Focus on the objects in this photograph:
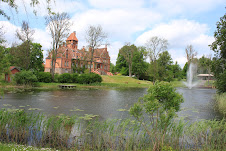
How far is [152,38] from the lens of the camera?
65000mm

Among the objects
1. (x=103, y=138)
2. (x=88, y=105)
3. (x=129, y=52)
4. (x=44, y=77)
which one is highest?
(x=129, y=52)

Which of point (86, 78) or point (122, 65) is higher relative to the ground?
point (122, 65)

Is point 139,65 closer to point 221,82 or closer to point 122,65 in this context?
point 122,65

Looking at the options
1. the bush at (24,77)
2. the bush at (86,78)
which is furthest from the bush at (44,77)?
the bush at (86,78)

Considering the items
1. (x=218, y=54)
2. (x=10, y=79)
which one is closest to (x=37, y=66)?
(x=10, y=79)

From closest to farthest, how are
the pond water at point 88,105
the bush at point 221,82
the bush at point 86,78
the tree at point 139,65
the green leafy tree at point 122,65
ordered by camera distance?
the pond water at point 88,105 → the bush at point 221,82 → the bush at point 86,78 → the tree at point 139,65 → the green leafy tree at point 122,65

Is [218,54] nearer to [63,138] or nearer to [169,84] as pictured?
[169,84]

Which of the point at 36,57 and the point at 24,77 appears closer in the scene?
the point at 24,77

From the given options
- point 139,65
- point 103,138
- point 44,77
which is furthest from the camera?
point 139,65

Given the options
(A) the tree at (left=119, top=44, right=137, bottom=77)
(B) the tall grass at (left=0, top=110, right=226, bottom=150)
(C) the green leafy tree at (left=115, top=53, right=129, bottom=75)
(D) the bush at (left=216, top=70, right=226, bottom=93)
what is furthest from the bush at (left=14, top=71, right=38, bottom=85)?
(C) the green leafy tree at (left=115, top=53, right=129, bottom=75)

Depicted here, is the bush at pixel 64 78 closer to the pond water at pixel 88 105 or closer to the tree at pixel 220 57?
the pond water at pixel 88 105

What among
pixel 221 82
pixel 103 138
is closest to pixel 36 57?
pixel 221 82

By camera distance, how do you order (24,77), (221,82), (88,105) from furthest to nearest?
(24,77) < (221,82) < (88,105)

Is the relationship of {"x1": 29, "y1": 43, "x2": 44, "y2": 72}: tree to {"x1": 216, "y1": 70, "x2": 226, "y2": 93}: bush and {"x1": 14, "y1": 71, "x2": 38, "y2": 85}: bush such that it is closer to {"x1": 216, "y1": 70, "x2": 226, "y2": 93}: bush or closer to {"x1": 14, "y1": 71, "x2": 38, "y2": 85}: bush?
{"x1": 14, "y1": 71, "x2": 38, "y2": 85}: bush
